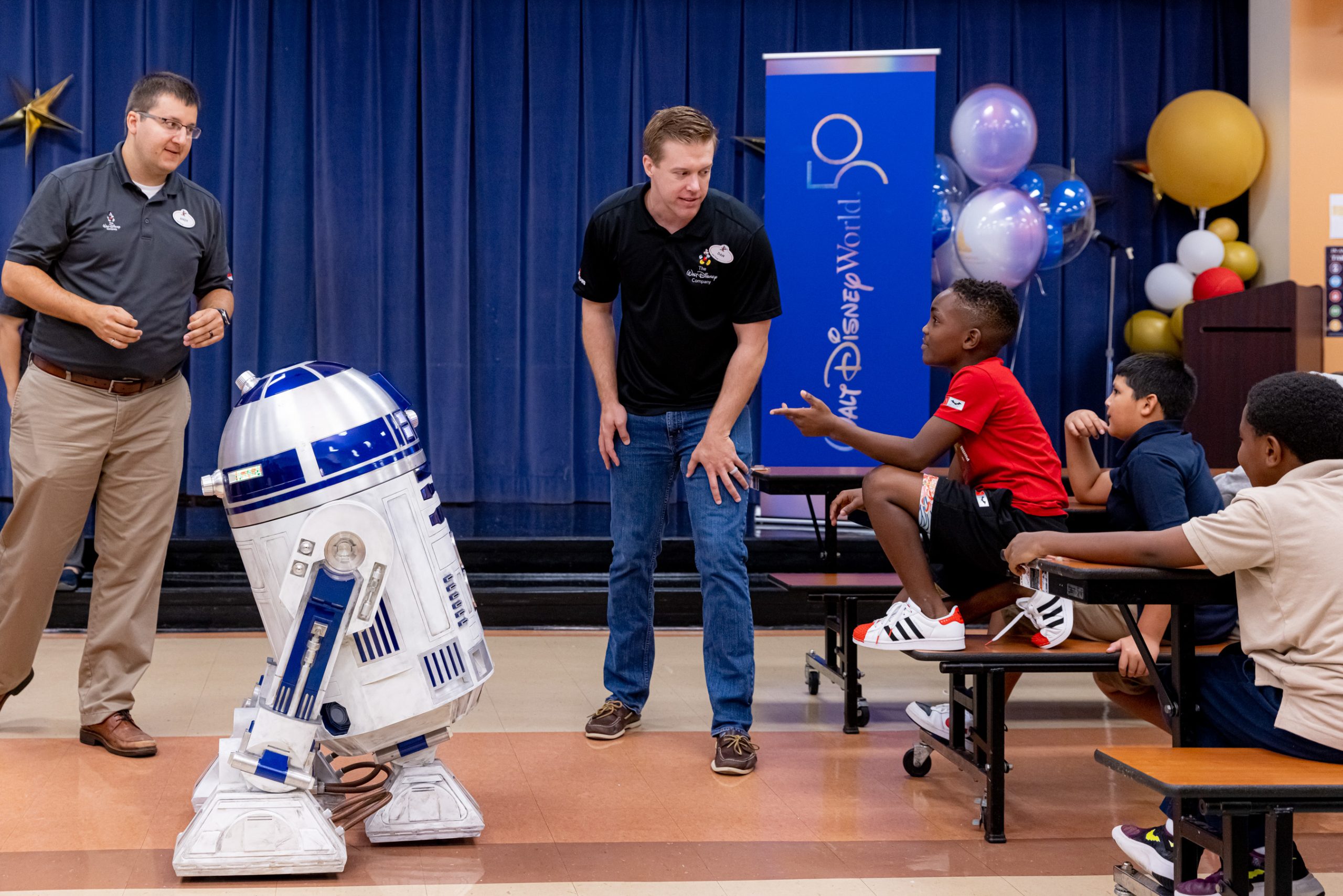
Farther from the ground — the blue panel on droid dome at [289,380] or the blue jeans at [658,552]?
the blue panel on droid dome at [289,380]

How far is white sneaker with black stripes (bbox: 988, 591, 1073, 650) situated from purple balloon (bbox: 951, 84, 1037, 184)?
12.9 feet

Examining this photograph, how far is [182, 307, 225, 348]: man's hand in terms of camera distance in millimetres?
2850

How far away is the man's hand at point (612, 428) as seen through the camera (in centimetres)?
303

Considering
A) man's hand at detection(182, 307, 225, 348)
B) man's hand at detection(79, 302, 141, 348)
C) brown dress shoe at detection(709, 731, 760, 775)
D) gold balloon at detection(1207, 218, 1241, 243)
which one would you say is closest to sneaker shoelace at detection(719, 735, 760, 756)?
→ brown dress shoe at detection(709, 731, 760, 775)

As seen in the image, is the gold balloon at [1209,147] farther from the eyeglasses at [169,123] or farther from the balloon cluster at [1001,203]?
the eyeglasses at [169,123]

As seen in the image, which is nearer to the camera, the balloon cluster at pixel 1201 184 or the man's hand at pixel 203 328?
the man's hand at pixel 203 328

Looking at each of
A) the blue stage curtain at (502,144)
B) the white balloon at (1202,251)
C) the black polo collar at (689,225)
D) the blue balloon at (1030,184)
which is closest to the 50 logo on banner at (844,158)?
the blue balloon at (1030,184)

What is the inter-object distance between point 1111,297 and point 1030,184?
1.00 metres

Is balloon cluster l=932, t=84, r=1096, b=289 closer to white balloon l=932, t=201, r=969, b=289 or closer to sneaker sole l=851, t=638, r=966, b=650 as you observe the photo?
white balloon l=932, t=201, r=969, b=289

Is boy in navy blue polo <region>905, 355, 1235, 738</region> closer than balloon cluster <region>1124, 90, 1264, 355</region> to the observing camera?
Yes

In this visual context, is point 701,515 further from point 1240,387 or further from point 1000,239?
point 1240,387

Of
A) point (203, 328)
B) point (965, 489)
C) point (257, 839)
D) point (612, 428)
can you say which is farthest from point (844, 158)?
point (257, 839)

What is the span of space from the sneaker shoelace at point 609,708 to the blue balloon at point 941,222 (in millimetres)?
3758

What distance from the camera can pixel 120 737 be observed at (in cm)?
289
